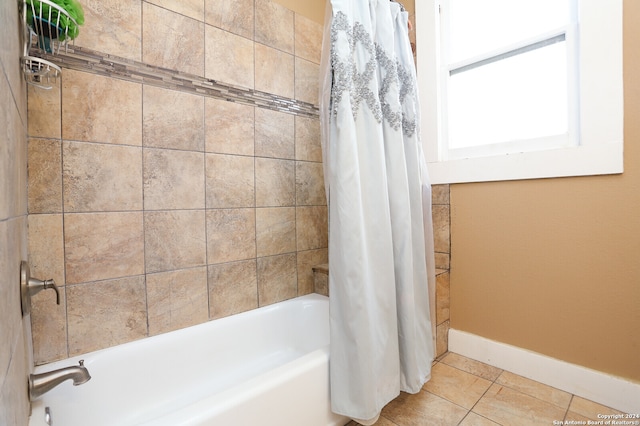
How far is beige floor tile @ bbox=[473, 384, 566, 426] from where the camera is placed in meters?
1.26

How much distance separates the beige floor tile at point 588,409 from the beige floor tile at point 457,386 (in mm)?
341

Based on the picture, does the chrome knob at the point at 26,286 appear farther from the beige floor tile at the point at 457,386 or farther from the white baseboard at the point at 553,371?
the white baseboard at the point at 553,371

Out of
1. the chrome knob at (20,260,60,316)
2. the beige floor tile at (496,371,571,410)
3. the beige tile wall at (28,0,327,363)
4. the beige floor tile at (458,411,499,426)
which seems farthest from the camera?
the beige floor tile at (496,371,571,410)

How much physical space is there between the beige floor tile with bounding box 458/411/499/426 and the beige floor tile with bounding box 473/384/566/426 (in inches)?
0.9

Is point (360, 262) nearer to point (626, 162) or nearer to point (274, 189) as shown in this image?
point (274, 189)

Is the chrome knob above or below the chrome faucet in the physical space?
above

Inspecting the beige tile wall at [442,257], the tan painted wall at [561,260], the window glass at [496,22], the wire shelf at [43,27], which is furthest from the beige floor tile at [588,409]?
the wire shelf at [43,27]

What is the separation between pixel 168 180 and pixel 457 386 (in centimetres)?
176

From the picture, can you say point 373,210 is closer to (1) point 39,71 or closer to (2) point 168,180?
(2) point 168,180

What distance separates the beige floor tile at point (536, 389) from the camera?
138cm

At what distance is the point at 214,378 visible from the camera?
144 centimetres

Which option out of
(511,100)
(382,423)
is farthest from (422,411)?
(511,100)

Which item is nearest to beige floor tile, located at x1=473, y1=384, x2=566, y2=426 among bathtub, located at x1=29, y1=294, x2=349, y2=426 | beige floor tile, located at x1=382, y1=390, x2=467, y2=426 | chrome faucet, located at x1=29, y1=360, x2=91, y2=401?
beige floor tile, located at x1=382, y1=390, x2=467, y2=426

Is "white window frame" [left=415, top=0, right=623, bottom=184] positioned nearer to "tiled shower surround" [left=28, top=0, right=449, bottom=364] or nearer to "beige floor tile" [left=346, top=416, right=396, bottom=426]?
"tiled shower surround" [left=28, top=0, right=449, bottom=364]
